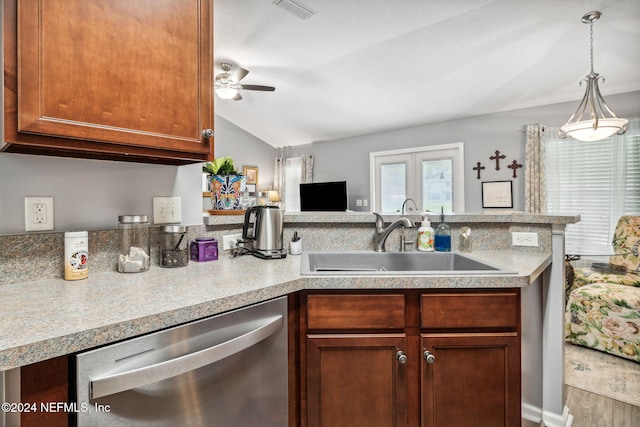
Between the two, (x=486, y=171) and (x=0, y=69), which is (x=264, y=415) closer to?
(x=0, y=69)

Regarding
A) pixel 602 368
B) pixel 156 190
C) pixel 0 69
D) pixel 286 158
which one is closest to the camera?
pixel 0 69

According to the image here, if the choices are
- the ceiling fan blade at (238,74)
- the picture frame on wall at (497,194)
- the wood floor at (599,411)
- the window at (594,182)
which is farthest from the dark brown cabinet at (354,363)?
the picture frame on wall at (497,194)

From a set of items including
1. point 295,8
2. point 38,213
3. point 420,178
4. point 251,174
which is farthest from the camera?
point 251,174

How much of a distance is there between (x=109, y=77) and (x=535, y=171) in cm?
455

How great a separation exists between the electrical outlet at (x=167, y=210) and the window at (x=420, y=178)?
412 cm

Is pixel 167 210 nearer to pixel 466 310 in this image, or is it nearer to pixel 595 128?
pixel 466 310

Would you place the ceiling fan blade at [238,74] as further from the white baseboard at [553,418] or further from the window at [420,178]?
the white baseboard at [553,418]

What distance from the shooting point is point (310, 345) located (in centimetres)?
110

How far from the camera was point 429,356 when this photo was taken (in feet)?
3.60

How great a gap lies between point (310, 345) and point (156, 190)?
34.6 inches

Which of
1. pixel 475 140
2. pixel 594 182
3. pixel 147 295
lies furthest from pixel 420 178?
pixel 147 295

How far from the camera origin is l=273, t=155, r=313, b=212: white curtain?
6.64m

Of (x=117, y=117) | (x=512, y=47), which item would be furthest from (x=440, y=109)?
(x=117, y=117)

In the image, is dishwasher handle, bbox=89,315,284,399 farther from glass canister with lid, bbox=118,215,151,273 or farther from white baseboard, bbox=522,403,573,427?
white baseboard, bbox=522,403,573,427
